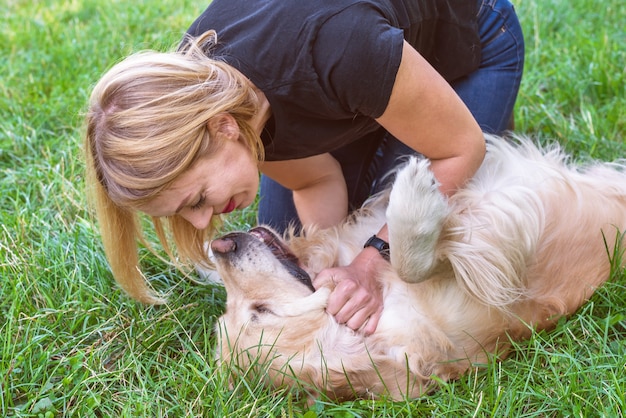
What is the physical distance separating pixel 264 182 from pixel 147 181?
4.40ft

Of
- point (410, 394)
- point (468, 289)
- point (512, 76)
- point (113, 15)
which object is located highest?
point (512, 76)

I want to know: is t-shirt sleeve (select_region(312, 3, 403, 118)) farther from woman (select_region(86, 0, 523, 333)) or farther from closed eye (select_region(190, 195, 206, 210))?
closed eye (select_region(190, 195, 206, 210))

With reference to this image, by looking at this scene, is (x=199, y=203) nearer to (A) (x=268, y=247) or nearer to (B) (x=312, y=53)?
(A) (x=268, y=247)

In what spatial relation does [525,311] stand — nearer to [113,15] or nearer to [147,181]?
Result: [147,181]

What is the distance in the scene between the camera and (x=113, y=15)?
17.5 feet

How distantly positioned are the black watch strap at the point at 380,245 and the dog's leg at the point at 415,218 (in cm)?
19

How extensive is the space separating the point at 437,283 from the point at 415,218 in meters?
0.34

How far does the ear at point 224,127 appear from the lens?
7.07 feet

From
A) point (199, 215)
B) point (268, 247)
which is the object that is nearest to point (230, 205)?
point (199, 215)

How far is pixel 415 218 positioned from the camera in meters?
2.14

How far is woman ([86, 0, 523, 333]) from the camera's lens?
2.09m

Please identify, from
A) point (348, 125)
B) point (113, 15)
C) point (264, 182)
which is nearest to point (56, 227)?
point (264, 182)

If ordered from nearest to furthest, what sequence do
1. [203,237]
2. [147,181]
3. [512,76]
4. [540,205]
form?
[147,181]
[540,205]
[203,237]
[512,76]

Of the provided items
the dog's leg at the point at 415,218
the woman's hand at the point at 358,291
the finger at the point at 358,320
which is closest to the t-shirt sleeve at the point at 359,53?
the dog's leg at the point at 415,218
